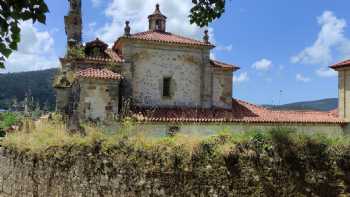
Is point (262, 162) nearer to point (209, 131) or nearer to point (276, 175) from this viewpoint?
point (276, 175)

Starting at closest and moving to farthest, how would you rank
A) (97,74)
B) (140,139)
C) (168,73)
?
1. (140,139)
2. (97,74)
3. (168,73)

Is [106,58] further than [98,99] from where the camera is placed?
Yes

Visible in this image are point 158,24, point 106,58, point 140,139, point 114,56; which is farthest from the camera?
point 158,24

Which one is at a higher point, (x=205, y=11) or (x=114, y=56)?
(x=114, y=56)

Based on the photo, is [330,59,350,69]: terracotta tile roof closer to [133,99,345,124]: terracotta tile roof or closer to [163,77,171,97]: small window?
[133,99,345,124]: terracotta tile roof

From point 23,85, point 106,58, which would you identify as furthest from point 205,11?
point 23,85

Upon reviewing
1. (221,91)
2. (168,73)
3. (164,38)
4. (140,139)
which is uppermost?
(164,38)

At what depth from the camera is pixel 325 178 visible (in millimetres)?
6891

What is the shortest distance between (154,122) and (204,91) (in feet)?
16.8

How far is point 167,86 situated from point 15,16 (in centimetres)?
1967

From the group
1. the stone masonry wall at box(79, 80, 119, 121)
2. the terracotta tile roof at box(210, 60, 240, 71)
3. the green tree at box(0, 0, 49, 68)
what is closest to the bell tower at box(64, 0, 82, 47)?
the stone masonry wall at box(79, 80, 119, 121)

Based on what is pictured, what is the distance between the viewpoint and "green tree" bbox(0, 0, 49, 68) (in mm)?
3576

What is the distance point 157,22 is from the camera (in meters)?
26.0

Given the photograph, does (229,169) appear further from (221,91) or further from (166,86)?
(221,91)
